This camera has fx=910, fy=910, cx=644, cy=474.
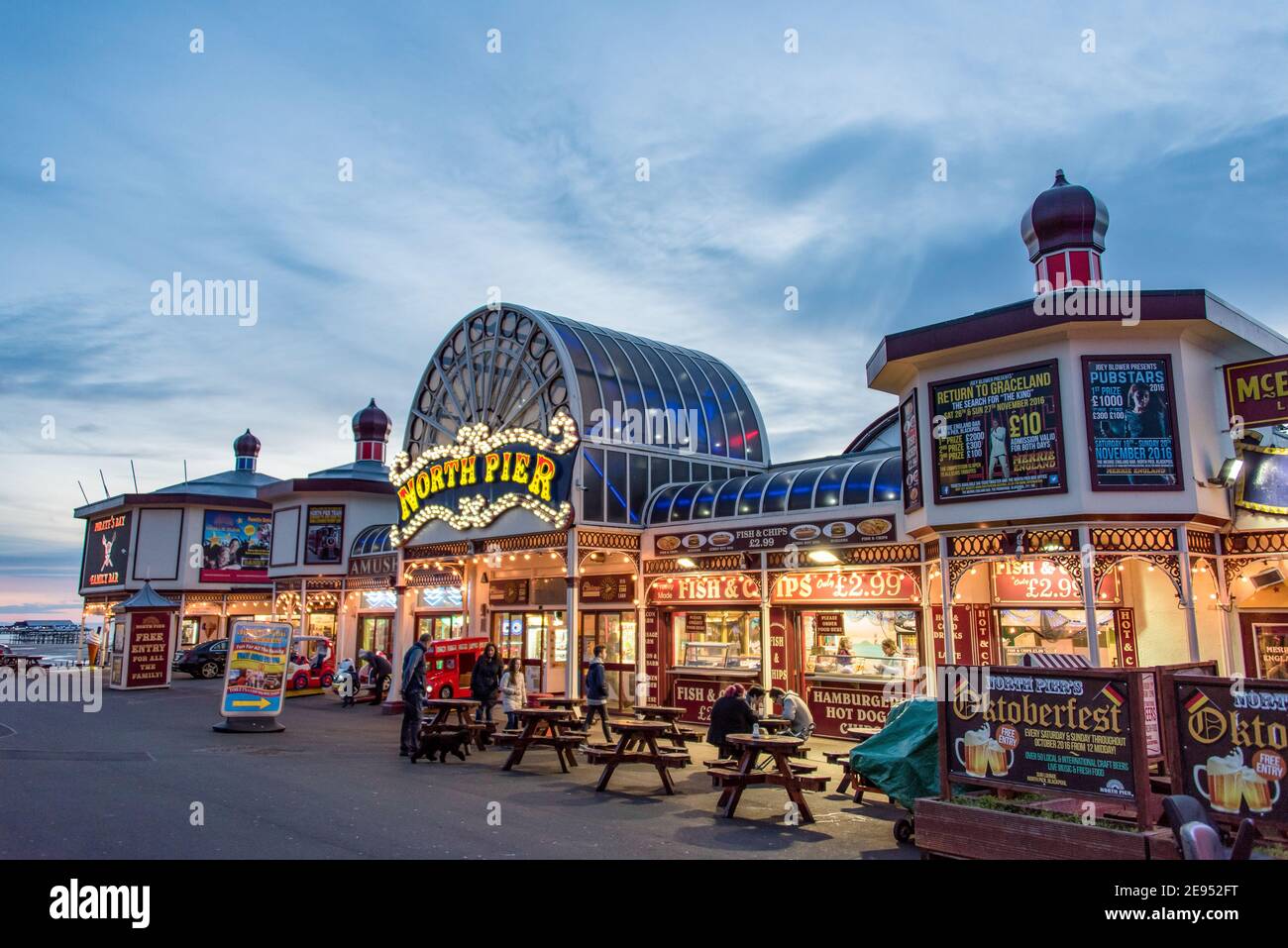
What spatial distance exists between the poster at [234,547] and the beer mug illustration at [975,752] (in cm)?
4173

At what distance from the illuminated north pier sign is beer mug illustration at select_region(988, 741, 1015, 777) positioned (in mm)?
14839

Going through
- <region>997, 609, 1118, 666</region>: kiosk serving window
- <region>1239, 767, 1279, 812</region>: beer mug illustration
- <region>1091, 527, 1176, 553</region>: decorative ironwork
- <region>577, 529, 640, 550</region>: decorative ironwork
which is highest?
<region>577, 529, 640, 550</region>: decorative ironwork

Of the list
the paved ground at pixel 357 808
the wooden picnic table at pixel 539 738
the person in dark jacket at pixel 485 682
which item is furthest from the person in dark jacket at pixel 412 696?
the person in dark jacket at pixel 485 682

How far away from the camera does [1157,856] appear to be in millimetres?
7508

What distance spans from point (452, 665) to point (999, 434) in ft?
51.9

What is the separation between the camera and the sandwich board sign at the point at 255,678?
20.1 m

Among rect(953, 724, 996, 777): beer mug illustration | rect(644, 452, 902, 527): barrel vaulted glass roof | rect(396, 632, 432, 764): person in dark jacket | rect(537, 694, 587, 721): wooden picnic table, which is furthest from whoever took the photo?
rect(644, 452, 902, 527): barrel vaulted glass roof

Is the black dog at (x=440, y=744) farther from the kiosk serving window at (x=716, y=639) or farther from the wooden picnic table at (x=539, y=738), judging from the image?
the kiosk serving window at (x=716, y=639)

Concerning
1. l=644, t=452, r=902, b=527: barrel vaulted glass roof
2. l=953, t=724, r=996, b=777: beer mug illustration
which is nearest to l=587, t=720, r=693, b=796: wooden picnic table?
l=953, t=724, r=996, b=777: beer mug illustration

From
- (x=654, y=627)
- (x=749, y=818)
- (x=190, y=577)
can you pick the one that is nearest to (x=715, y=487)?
(x=654, y=627)

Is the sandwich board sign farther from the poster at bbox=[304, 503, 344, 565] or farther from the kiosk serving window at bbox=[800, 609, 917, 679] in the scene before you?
the poster at bbox=[304, 503, 344, 565]

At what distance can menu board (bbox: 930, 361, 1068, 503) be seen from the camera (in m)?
15.1
